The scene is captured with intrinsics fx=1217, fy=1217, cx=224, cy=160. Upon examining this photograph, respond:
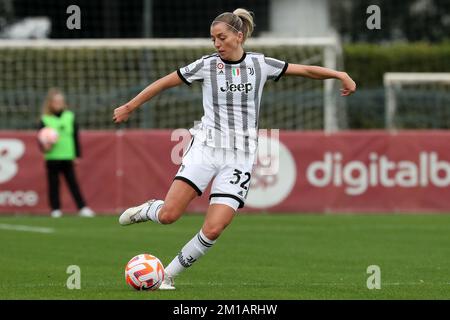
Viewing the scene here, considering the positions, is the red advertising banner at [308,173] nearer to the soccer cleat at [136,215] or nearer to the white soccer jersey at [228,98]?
the soccer cleat at [136,215]

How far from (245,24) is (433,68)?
27279 mm

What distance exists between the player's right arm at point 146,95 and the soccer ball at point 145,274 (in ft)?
3.88

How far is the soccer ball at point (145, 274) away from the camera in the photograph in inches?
383

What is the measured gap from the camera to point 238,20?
992 centimetres

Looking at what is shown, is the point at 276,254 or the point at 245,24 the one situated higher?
the point at 245,24

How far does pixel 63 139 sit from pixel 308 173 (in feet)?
14.2

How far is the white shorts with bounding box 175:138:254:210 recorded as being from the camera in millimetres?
9883

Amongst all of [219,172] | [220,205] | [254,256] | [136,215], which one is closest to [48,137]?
[254,256]

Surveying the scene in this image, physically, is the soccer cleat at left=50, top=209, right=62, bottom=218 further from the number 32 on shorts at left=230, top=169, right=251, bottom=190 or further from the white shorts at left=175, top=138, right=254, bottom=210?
the number 32 on shorts at left=230, top=169, right=251, bottom=190

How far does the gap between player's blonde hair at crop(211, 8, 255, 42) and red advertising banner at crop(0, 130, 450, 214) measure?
36.7 feet

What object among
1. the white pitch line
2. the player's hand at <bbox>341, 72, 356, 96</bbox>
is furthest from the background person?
the player's hand at <bbox>341, 72, 356, 96</bbox>
